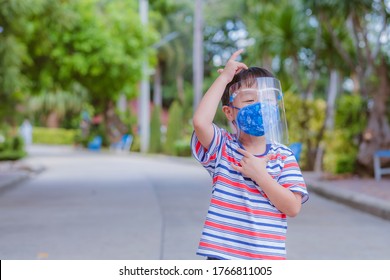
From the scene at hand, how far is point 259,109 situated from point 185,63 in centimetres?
5364

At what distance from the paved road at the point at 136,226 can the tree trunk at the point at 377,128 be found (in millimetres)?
3528

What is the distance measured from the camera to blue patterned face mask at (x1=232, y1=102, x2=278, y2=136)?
303 cm

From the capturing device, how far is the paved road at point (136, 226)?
729cm

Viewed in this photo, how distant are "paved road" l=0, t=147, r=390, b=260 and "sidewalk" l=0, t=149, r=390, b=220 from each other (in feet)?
0.54

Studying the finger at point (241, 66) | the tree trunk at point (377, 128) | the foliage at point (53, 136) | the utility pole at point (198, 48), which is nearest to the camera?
the finger at point (241, 66)

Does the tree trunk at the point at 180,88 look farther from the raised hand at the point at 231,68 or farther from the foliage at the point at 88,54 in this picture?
the raised hand at the point at 231,68

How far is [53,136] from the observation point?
64.9m

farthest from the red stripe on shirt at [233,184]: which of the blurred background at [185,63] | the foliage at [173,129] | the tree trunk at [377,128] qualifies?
the foliage at [173,129]

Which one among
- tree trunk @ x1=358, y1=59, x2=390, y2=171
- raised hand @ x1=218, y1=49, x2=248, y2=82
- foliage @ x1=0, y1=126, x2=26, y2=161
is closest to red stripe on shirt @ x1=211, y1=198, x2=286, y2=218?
raised hand @ x1=218, y1=49, x2=248, y2=82

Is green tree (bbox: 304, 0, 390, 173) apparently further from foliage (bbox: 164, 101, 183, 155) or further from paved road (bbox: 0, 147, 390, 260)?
foliage (bbox: 164, 101, 183, 155)

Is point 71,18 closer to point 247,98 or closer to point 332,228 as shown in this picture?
point 332,228
